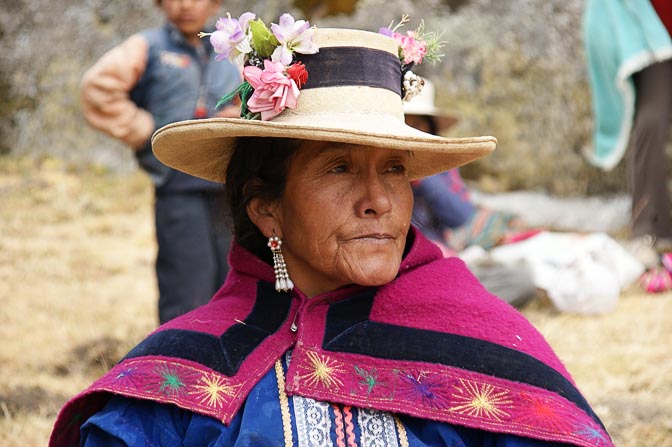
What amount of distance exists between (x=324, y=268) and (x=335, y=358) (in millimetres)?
215

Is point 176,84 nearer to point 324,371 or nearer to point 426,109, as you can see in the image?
point 426,109

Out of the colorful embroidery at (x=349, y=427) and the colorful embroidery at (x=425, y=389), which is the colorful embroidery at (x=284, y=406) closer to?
the colorful embroidery at (x=349, y=427)

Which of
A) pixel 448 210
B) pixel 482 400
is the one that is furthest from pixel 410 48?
pixel 448 210

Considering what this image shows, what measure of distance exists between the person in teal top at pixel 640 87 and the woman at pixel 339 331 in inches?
145

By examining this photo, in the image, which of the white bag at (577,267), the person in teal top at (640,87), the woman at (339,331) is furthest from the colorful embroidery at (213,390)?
the person in teal top at (640,87)

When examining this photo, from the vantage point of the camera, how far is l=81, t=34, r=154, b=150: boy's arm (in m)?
4.32

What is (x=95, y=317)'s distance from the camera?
5445 mm

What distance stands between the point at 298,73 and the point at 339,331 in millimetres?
611

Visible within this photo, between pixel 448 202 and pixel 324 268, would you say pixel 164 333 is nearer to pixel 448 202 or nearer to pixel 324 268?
pixel 324 268

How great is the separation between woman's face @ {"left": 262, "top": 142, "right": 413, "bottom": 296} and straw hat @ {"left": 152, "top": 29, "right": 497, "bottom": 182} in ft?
0.30

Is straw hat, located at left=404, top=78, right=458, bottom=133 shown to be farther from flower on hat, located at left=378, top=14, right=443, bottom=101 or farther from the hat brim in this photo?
the hat brim

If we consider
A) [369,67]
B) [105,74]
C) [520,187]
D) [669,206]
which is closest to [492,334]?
[369,67]

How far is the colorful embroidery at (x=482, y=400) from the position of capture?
6.81 feet

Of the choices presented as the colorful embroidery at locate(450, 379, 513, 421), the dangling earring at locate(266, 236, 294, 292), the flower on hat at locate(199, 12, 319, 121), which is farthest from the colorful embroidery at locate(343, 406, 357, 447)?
the flower on hat at locate(199, 12, 319, 121)
